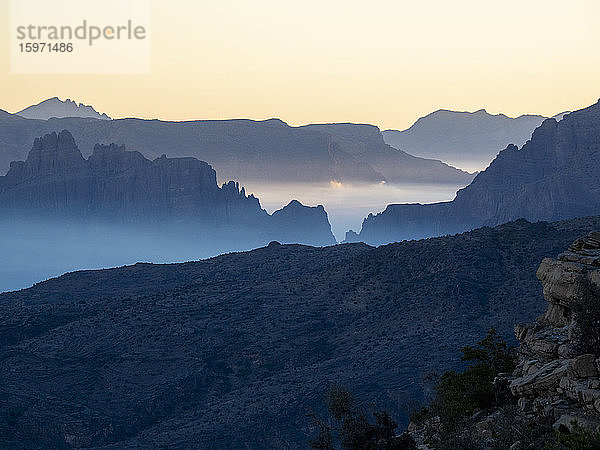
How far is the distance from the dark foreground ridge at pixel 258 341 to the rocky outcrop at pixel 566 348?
47.4 m

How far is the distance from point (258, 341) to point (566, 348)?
76109 mm

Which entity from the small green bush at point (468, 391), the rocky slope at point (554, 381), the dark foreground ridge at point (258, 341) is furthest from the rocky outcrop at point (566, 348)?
the dark foreground ridge at point (258, 341)

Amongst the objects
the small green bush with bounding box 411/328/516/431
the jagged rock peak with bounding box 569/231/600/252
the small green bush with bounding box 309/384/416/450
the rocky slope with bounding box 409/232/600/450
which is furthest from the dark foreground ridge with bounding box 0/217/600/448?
the jagged rock peak with bounding box 569/231/600/252

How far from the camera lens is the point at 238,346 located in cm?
11456

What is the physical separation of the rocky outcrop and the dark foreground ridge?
47421mm

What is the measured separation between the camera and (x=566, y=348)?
1642 inches

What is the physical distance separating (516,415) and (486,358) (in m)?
15.5

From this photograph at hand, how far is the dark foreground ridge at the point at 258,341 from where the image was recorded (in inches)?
3755

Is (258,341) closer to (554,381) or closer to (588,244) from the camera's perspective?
(588,244)

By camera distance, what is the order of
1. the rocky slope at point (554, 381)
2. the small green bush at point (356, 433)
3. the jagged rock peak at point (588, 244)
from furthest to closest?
the jagged rock peak at point (588, 244) → the small green bush at point (356, 433) → the rocky slope at point (554, 381)

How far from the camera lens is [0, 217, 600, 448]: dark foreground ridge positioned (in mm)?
95375

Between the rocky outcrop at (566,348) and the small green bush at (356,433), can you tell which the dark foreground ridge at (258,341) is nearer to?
the small green bush at (356,433)

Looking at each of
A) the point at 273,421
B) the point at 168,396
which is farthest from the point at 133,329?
the point at 273,421

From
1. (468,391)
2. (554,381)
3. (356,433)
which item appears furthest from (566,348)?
(356,433)
